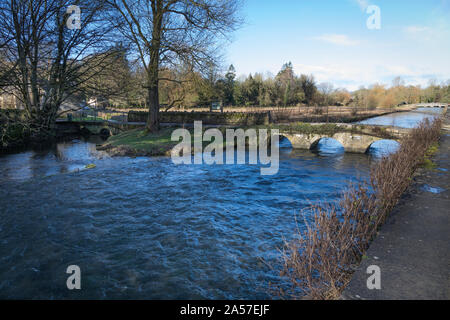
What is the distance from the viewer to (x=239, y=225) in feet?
29.6

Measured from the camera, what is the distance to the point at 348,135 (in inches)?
933

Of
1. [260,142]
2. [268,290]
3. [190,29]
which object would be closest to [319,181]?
[268,290]

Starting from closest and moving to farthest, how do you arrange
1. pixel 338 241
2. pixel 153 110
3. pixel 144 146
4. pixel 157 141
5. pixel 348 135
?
pixel 338 241 < pixel 144 146 < pixel 157 141 < pixel 348 135 < pixel 153 110

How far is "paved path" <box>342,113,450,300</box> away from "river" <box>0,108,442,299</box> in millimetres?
1967

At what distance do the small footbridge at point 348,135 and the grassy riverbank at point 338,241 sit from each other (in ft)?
46.2

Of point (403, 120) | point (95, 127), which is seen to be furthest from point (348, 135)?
point (403, 120)

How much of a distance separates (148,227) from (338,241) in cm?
574

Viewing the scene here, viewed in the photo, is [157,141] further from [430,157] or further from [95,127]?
[430,157]

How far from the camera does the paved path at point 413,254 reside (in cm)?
380

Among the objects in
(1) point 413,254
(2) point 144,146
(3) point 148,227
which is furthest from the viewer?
(2) point 144,146

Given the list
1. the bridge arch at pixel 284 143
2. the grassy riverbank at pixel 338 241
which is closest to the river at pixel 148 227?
the grassy riverbank at pixel 338 241

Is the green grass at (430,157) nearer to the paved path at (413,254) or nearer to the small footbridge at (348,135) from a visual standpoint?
the paved path at (413,254)

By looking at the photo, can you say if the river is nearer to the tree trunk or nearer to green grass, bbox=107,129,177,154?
green grass, bbox=107,129,177,154

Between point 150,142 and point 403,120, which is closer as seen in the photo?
point 150,142
